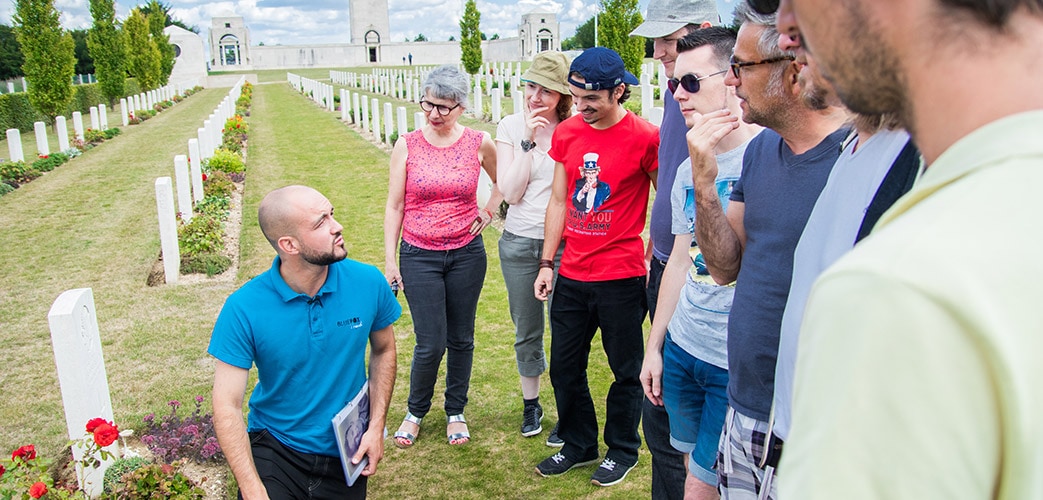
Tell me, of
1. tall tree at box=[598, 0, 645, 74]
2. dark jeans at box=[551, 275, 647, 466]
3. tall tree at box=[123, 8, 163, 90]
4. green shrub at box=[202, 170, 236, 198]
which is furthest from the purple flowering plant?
tall tree at box=[123, 8, 163, 90]

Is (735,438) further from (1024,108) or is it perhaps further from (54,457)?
(54,457)

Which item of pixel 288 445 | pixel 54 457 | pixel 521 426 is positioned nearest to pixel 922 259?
pixel 288 445

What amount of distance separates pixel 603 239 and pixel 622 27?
22423mm

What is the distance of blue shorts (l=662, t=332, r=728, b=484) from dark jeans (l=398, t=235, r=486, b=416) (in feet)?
5.78

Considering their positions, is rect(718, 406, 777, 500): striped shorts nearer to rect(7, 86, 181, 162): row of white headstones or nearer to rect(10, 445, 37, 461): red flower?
rect(10, 445, 37, 461): red flower

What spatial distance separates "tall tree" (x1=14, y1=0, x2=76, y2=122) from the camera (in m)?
22.5

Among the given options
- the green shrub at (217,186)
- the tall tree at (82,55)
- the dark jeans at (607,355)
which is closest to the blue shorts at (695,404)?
the dark jeans at (607,355)

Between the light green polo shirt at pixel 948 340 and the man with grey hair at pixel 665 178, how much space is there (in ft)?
8.18

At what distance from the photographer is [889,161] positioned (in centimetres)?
134

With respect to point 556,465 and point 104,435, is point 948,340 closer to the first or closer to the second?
point 104,435

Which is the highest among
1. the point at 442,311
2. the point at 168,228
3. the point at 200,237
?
the point at 442,311

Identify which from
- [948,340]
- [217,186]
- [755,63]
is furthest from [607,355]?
[217,186]

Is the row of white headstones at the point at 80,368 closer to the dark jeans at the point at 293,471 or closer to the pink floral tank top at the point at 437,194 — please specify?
the dark jeans at the point at 293,471

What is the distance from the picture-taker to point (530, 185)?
4.30 m
